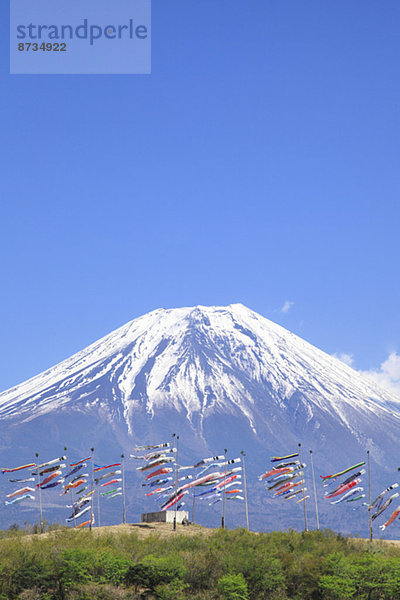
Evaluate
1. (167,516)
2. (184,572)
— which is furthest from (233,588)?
(167,516)

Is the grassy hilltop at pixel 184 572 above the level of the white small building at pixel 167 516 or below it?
below

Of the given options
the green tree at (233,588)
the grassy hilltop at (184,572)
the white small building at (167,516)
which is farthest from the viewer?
Answer: the white small building at (167,516)

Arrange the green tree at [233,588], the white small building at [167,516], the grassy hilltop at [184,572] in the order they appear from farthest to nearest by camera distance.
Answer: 1. the white small building at [167,516]
2. the green tree at [233,588]
3. the grassy hilltop at [184,572]

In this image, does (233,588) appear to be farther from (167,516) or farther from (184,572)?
(167,516)

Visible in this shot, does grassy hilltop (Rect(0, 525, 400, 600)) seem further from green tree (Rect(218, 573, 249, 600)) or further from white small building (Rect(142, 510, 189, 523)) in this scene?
white small building (Rect(142, 510, 189, 523))

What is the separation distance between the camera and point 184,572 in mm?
55969

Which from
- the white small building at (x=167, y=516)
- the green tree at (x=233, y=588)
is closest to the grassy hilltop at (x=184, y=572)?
the green tree at (x=233, y=588)

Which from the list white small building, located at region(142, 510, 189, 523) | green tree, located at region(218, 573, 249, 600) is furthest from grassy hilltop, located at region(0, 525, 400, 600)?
white small building, located at region(142, 510, 189, 523)

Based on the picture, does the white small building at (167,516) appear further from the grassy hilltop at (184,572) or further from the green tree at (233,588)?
the green tree at (233,588)

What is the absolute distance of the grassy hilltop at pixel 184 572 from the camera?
53875 mm

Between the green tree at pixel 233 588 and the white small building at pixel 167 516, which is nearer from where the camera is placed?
the green tree at pixel 233 588

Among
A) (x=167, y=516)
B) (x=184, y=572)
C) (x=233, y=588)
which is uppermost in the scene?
(x=167, y=516)

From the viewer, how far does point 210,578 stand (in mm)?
56906

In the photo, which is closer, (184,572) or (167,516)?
(184,572)
